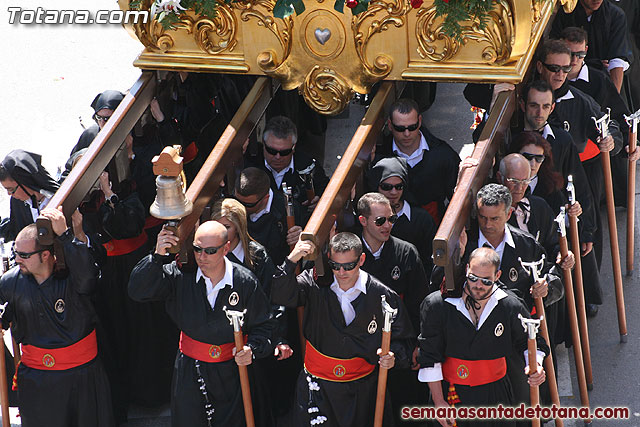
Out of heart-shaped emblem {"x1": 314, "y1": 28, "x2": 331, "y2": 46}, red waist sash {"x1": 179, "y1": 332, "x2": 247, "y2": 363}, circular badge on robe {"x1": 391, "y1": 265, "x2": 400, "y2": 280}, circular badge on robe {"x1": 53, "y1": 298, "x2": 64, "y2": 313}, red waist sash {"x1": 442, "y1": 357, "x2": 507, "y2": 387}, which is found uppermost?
heart-shaped emblem {"x1": 314, "y1": 28, "x2": 331, "y2": 46}

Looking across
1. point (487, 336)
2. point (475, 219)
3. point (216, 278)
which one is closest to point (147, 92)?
point (216, 278)

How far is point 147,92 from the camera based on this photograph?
31.9 feet

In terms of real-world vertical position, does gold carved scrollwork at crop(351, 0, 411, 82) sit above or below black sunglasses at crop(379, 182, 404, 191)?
above

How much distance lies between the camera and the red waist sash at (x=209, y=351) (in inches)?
329

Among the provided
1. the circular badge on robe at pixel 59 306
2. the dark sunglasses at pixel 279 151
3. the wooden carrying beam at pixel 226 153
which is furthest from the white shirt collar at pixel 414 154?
the circular badge on robe at pixel 59 306

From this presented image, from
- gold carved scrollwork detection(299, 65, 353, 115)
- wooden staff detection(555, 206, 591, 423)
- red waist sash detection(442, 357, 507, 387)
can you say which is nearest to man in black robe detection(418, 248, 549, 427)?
red waist sash detection(442, 357, 507, 387)

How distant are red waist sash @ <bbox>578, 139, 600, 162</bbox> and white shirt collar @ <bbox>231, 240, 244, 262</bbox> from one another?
119 inches

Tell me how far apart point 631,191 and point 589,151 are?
45 centimetres

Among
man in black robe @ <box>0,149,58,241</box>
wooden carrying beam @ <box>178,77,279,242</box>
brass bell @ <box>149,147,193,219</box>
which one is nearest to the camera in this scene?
brass bell @ <box>149,147,193,219</box>

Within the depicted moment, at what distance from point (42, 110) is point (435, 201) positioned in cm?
566

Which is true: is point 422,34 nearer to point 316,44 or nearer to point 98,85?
point 316,44

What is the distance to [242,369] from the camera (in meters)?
8.19

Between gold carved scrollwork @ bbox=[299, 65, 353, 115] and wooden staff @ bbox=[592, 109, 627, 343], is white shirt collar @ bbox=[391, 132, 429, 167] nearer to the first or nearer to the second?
gold carved scrollwork @ bbox=[299, 65, 353, 115]

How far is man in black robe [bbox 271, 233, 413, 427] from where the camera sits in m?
8.08
